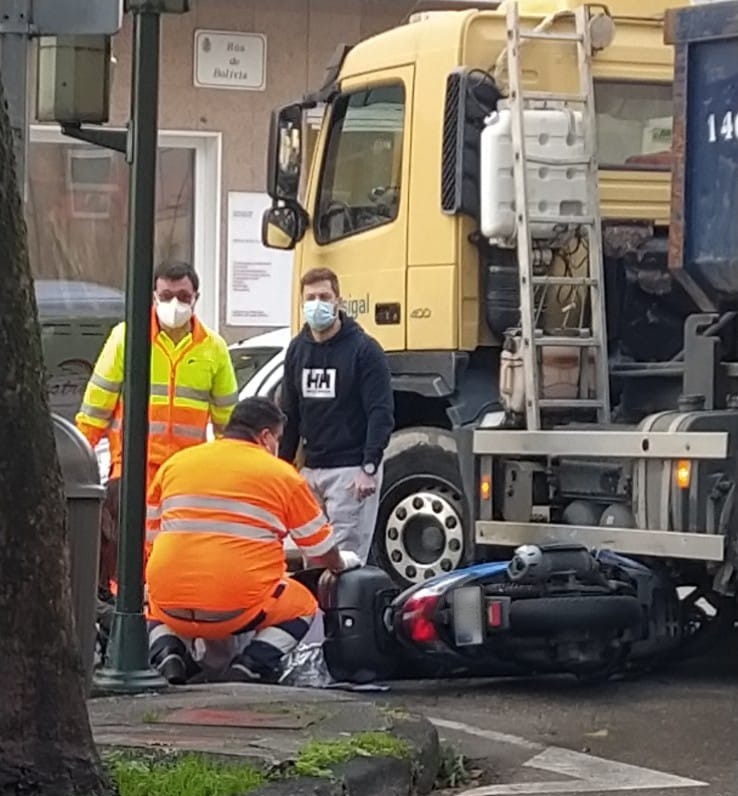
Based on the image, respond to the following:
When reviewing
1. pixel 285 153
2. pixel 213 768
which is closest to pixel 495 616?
pixel 213 768

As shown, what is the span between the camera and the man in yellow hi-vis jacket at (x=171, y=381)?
9.13m

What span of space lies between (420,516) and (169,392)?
1287 millimetres

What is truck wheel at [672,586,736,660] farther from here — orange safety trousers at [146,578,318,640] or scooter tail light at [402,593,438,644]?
orange safety trousers at [146,578,318,640]

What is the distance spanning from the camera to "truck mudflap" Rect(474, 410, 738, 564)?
8.02m

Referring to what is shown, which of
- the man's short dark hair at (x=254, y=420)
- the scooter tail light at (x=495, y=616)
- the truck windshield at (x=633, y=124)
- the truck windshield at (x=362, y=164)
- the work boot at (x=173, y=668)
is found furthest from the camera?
the truck windshield at (x=362, y=164)

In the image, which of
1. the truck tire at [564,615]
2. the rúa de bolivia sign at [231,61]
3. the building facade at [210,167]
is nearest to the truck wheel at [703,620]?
the truck tire at [564,615]

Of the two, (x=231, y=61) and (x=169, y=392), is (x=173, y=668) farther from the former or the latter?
(x=231, y=61)

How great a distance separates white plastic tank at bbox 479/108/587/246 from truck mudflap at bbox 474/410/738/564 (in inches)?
36.5

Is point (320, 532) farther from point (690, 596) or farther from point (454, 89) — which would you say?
point (454, 89)

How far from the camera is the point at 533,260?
9289 mm

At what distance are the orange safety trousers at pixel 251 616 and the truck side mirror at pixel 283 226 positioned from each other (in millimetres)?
2851

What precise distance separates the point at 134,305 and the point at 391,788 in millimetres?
2244

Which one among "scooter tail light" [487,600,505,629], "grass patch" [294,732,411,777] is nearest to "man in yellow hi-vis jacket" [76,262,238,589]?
"scooter tail light" [487,600,505,629]

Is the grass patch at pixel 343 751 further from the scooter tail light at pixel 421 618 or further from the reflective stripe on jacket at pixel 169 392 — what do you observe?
the reflective stripe on jacket at pixel 169 392
